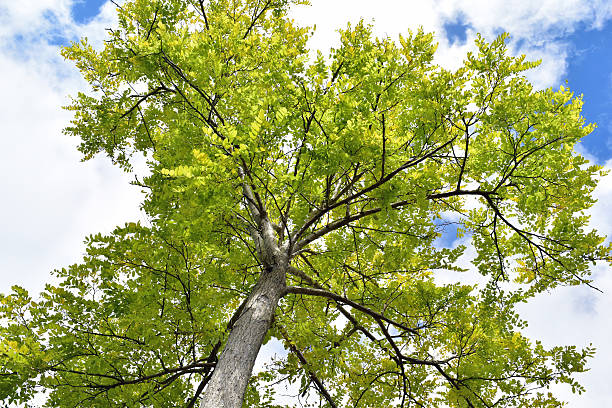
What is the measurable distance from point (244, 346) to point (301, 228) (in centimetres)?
166

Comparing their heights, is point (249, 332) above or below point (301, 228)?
below

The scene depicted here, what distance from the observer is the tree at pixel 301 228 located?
3.60 meters

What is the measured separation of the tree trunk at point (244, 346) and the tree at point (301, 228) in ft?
0.06

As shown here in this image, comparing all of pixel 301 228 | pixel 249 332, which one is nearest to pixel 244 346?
pixel 249 332

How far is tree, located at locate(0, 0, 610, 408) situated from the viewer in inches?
142

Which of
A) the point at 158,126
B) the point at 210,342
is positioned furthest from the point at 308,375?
the point at 158,126

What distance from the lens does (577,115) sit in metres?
3.88

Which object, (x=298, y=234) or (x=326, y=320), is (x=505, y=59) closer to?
(x=298, y=234)

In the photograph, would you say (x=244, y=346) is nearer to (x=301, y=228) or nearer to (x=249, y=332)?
(x=249, y=332)

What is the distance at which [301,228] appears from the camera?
15.6 ft

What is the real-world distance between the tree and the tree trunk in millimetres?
19

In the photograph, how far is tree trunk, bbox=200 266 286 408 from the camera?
3.26 metres

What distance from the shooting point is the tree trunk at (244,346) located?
10.7ft

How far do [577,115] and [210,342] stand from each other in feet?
15.3
